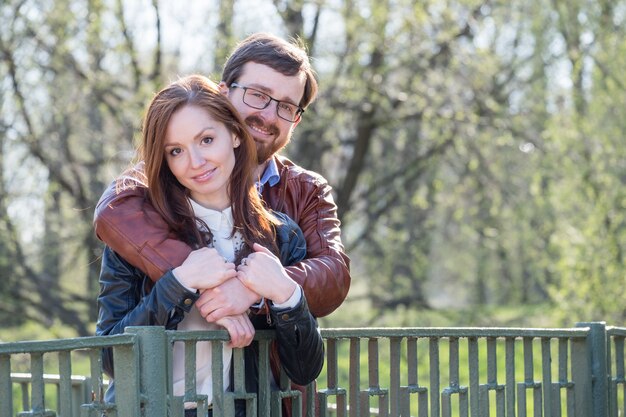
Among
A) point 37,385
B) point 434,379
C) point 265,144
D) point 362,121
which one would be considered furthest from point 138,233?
point 362,121

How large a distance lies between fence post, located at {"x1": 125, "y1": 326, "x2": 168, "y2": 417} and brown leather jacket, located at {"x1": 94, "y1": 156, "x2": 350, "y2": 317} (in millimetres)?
255

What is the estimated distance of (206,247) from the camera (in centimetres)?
297

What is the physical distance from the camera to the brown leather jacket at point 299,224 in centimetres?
292

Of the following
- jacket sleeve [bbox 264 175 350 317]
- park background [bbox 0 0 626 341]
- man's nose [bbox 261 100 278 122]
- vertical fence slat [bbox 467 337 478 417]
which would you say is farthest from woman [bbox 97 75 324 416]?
park background [bbox 0 0 626 341]

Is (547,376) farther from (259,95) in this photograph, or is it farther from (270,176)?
(259,95)

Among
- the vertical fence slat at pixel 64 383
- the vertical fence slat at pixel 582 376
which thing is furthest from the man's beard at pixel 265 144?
the vertical fence slat at pixel 582 376

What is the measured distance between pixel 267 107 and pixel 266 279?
2.62 feet

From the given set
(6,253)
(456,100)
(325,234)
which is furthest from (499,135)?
(325,234)

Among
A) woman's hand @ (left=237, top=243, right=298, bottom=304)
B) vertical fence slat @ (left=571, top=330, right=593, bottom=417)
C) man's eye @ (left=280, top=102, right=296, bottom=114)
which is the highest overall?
man's eye @ (left=280, top=102, right=296, bottom=114)

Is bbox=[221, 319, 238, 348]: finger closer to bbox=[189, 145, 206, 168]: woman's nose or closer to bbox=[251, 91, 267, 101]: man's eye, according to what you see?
bbox=[189, 145, 206, 168]: woman's nose

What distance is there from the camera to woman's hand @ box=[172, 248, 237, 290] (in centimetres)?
281

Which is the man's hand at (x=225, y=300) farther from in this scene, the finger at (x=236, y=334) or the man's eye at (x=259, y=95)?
the man's eye at (x=259, y=95)

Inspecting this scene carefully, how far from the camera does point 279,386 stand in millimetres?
3189

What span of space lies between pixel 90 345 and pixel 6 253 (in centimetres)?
1039
